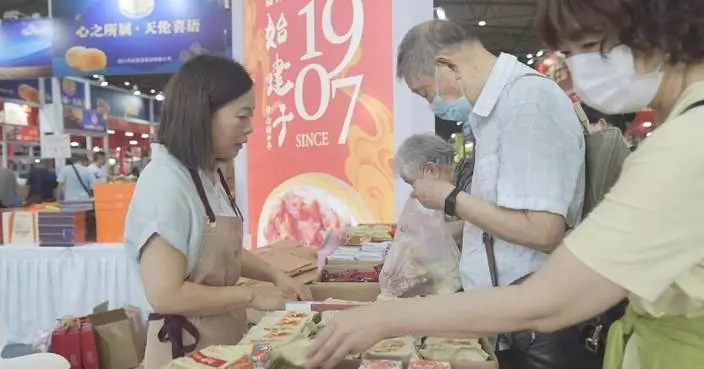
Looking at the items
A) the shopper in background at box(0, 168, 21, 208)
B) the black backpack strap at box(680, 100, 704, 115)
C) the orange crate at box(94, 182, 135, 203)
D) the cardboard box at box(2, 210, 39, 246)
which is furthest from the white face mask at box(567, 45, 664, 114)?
the shopper in background at box(0, 168, 21, 208)

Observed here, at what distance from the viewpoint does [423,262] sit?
7.64 feet

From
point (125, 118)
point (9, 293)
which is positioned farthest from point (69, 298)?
point (125, 118)

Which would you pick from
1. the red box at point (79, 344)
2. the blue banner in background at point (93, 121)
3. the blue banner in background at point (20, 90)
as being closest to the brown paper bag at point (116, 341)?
the red box at point (79, 344)

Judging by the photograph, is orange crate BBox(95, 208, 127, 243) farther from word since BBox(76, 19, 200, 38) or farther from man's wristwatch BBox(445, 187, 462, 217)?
man's wristwatch BBox(445, 187, 462, 217)

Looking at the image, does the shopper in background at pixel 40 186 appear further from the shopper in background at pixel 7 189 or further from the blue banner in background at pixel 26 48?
the blue banner in background at pixel 26 48

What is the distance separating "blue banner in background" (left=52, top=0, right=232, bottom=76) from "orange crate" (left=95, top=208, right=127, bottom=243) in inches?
87.2

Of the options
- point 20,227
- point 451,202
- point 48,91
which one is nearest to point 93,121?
point 48,91

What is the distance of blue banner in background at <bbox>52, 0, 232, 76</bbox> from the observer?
657cm

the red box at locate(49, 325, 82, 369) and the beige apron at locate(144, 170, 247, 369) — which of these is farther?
the red box at locate(49, 325, 82, 369)

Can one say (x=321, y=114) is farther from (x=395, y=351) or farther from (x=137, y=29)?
(x=137, y=29)

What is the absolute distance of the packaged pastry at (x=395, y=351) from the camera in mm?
1258

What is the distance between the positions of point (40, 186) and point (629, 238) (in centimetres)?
1072

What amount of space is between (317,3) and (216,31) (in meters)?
2.83

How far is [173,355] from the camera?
182 centimetres
